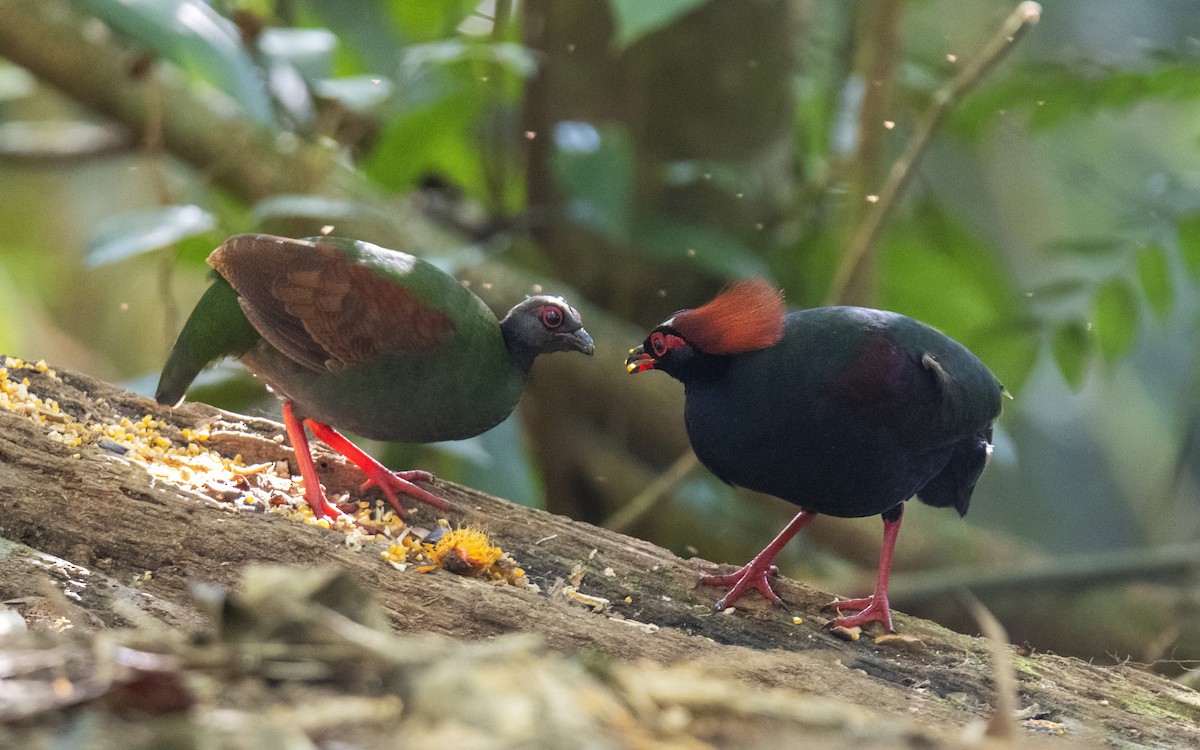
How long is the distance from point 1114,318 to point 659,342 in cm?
277

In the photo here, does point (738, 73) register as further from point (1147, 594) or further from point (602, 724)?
point (602, 724)

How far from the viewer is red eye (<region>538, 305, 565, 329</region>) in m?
3.96

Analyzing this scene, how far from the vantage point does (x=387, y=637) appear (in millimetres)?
1884

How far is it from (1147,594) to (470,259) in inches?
154

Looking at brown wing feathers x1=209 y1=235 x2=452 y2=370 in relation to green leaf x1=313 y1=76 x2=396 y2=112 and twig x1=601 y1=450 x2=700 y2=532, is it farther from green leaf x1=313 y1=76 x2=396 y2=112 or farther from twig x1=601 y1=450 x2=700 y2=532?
green leaf x1=313 y1=76 x2=396 y2=112

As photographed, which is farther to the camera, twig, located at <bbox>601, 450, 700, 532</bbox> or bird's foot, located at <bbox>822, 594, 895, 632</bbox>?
twig, located at <bbox>601, 450, 700, 532</bbox>

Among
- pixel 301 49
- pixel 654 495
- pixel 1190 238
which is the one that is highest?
pixel 1190 238

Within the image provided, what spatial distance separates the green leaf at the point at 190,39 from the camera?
4.91m

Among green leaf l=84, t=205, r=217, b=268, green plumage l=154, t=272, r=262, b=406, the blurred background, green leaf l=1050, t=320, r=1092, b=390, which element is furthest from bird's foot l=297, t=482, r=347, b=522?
green leaf l=1050, t=320, r=1092, b=390

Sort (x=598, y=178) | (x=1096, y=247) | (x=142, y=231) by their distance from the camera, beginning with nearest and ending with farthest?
1. (x=142, y=231)
2. (x=1096, y=247)
3. (x=598, y=178)

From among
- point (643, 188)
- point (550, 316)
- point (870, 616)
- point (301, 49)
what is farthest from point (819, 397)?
point (301, 49)

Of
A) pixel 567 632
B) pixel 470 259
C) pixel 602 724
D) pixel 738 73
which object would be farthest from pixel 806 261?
pixel 602 724

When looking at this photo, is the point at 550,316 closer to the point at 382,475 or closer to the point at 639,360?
the point at 639,360

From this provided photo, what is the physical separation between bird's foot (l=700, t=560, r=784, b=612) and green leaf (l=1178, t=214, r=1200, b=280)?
10.0ft
